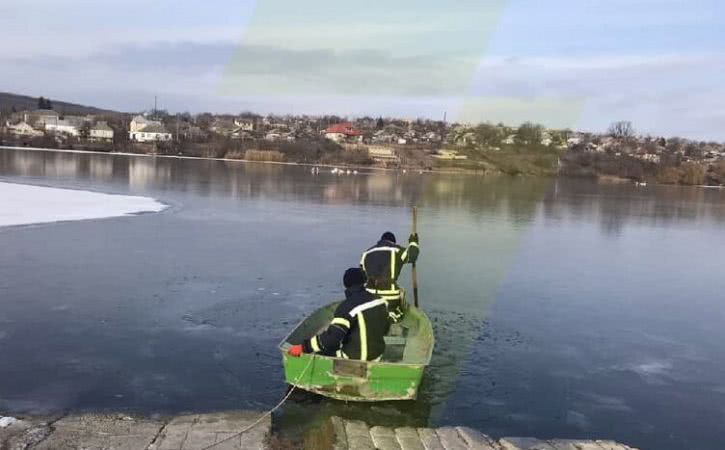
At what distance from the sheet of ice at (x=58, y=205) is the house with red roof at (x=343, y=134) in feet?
163

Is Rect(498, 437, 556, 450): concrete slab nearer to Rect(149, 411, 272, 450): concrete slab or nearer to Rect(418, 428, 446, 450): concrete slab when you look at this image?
Rect(418, 428, 446, 450): concrete slab

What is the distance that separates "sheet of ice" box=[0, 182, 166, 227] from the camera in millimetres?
14656

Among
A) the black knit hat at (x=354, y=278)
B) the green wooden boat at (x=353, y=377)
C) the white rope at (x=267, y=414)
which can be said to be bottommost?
the white rope at (x=267, y=414)

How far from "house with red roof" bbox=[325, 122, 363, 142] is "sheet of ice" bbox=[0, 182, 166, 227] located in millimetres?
49530

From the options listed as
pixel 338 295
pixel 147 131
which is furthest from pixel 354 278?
pixel 147 131

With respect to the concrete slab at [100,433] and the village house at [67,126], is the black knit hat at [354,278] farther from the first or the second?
the village house at [67,126]

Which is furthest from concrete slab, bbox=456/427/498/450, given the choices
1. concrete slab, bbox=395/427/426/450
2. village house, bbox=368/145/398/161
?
village house, bbox=368/145/398/161

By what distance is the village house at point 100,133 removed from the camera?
76.6 metres

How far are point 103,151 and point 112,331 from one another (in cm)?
6166

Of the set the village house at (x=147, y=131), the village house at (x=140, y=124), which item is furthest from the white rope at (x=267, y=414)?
the village house at (x=140, y=124)

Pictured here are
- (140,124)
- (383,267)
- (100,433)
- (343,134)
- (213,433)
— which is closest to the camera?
(100,433)

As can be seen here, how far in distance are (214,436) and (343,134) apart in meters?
71.1

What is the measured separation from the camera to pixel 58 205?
1700 centimetres

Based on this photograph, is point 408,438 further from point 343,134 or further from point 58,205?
point 343,134
